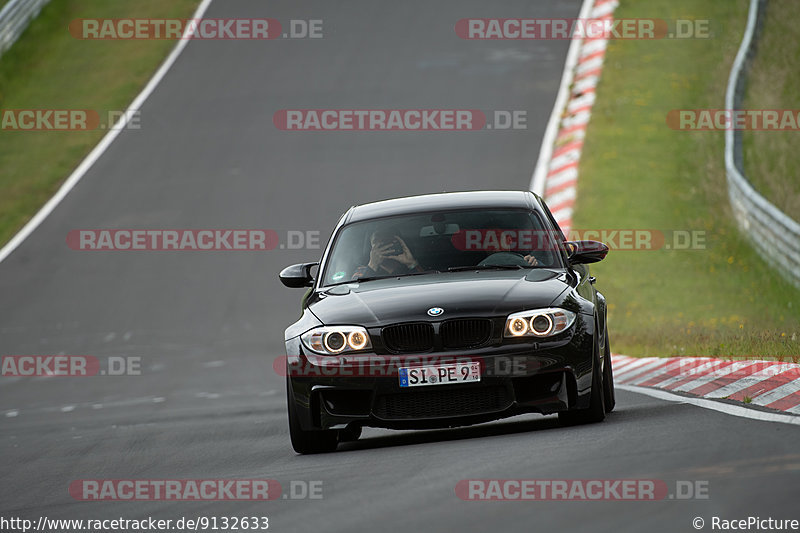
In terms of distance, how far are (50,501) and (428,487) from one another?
7.87ft

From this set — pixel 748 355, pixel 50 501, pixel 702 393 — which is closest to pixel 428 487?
pixel 50 501

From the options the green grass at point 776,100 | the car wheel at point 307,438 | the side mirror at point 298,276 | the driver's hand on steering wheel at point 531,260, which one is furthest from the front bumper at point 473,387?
the green grass at point 776,100

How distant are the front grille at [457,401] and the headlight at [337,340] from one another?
420 millimetres

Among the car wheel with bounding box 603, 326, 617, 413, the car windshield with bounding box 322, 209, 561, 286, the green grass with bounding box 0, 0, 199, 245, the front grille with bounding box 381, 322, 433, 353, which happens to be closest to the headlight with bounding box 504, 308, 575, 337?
the front grille with bounding box 381, 322, 433, 353

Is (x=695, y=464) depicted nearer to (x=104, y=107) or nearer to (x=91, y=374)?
(x=91, y=374)

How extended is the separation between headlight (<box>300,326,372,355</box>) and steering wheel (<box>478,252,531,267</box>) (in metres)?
1.32

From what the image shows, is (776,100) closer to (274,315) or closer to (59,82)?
(274,315)

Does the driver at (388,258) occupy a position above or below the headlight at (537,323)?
above

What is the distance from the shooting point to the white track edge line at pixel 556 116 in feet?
71.8

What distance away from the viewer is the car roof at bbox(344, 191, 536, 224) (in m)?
9.58

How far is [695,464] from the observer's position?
6.41 m

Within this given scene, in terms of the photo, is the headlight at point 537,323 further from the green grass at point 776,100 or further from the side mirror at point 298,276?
the green grass at point 776,100

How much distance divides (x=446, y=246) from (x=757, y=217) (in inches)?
388

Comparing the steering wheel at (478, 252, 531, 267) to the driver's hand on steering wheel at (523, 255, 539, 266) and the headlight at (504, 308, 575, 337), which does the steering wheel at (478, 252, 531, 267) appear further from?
the headlight at (504, 308, 575, 337)
